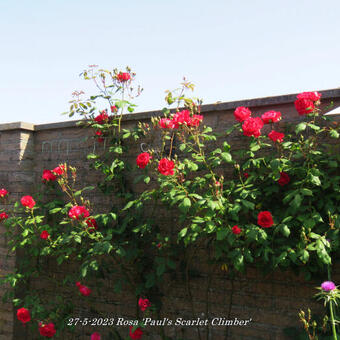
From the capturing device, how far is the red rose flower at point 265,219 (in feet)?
8.12

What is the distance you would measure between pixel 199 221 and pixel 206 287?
72 centimetres

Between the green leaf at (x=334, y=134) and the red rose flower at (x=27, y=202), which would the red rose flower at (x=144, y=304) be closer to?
the red rose flower at (x=27, y=202)

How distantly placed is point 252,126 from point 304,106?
0.34 metres

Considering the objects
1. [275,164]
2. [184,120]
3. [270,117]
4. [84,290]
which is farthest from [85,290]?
[270,117]

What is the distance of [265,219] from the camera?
248 cm

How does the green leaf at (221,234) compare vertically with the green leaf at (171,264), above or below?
above

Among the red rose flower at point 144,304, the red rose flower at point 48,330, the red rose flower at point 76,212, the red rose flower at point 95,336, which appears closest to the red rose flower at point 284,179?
the red rose flower at point 144,304

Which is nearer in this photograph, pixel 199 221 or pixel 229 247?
pixel 199 221

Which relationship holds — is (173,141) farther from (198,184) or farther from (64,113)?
(64,113)

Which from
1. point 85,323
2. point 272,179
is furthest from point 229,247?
point 85,323

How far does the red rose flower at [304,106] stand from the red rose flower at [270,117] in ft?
0.48

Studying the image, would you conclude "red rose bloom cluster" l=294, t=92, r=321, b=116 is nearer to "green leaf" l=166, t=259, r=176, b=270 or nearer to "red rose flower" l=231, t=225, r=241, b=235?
"red rose flower" l=231, t=225, r=241, b=235

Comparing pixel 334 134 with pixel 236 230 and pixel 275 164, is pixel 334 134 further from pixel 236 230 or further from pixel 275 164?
pixel 236 230

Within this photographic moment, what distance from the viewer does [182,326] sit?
304 centimetres
